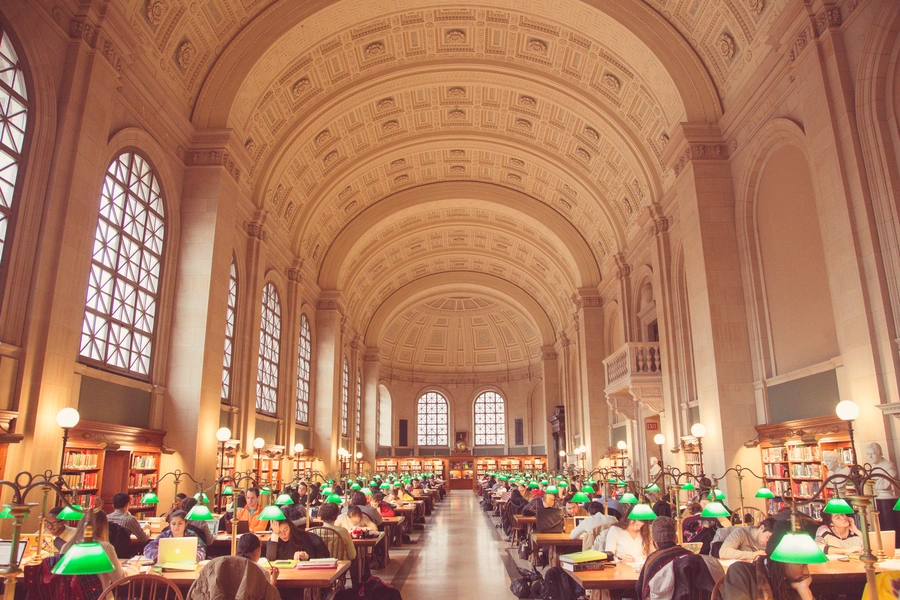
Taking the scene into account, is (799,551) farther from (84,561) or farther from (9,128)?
(9,128)

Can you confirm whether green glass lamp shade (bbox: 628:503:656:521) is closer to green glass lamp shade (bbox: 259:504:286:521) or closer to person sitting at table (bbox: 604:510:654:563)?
person sitting at table (bbox: 604:510:654:563)

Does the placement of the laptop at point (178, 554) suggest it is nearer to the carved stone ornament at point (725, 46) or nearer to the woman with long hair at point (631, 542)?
the woman with long hair at point (631, 542)

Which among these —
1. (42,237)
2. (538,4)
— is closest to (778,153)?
(538,4)

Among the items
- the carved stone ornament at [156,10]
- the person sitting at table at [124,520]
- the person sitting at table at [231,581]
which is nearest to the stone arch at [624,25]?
the carved stone ornament at [156,10]

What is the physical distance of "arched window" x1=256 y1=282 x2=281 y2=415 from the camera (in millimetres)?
20853

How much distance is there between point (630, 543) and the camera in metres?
7.35

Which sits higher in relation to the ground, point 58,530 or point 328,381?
point 328,381

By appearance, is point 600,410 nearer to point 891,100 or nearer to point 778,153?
point 778,153

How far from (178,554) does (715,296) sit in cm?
1223

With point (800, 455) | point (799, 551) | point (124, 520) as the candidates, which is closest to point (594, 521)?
point (800, 455)

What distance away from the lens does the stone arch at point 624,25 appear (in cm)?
1595

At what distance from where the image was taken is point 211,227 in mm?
15367

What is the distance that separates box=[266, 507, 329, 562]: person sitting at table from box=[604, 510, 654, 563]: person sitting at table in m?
3.32

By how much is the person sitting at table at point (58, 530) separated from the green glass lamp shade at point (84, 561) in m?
3.14
